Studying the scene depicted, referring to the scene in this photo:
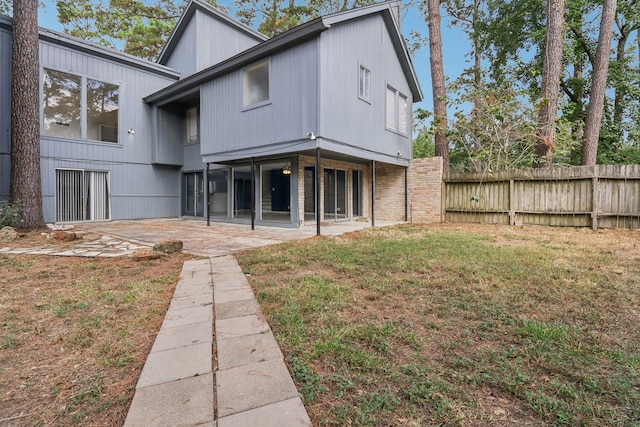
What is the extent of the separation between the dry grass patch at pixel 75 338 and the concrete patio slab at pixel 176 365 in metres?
0.08

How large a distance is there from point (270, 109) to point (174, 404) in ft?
25.8

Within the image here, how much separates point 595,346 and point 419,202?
9044mm

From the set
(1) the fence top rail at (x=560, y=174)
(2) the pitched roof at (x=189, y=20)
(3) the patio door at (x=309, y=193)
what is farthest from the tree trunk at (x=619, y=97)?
(2) the pitched roof at (x=189, y=20)

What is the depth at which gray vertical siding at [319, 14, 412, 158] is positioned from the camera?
766cm

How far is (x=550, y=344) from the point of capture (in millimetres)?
2158

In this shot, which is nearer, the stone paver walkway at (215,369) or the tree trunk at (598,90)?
the stone paver walkway at (215,369)

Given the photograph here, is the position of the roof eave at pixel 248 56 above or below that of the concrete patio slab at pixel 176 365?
above

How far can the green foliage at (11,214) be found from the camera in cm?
777

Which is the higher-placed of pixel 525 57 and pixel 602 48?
pixel 525 57

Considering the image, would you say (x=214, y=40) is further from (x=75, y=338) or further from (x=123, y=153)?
(x=75, y=338)

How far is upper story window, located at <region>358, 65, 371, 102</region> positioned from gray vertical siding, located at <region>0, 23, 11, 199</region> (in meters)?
10.2

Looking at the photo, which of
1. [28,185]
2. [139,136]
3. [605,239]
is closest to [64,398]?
[605,239]

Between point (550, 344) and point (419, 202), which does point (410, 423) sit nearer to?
point (550, 344)

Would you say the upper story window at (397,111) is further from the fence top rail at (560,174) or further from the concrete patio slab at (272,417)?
the concrete patio slab at (272,417)
